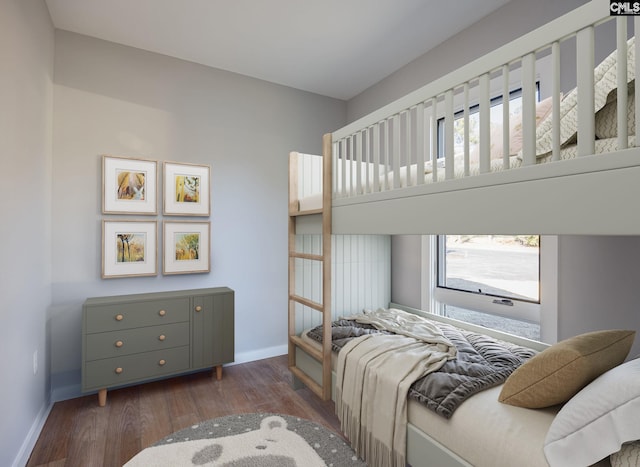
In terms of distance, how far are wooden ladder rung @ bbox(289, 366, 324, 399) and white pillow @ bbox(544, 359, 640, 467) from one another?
4.41 ft

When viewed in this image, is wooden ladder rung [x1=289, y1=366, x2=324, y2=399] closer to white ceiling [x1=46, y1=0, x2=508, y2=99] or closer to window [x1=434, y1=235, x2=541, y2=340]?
window [x1=434, y1=235, x2=541, y2=340]

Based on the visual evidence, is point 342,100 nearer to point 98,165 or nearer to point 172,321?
point 98,165

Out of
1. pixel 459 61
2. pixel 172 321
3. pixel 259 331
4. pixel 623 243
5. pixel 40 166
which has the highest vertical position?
pixel 459 61

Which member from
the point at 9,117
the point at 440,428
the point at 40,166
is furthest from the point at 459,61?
the point at 40,166

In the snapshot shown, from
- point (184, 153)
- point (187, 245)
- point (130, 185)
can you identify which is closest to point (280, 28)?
point (184, 153)

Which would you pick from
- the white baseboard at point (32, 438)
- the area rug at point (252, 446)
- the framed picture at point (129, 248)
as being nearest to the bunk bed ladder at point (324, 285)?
the area rug at point (252, 446)

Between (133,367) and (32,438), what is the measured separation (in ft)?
1.98

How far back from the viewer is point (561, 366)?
115cm

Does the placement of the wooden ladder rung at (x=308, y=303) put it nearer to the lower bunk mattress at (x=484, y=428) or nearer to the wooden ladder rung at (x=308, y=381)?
the wooden ladder rung at (x=308, y=381)

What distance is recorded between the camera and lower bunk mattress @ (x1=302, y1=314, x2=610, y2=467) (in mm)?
1085

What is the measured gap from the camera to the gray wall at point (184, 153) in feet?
8.02

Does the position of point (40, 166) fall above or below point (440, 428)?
above

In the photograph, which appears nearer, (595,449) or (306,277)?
(595,449)

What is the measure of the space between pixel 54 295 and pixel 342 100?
3182 mm
